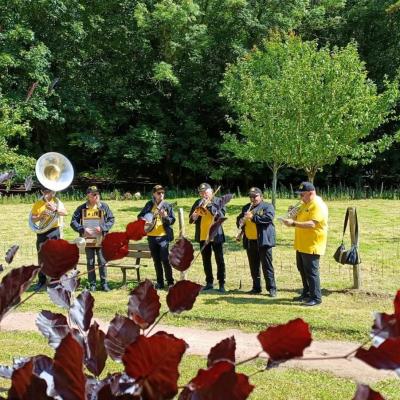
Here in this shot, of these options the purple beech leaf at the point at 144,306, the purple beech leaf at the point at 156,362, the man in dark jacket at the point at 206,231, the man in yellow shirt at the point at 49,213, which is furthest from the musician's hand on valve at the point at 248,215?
the purple beech leaf at the point at 156,362

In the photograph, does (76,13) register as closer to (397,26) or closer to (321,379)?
(397,26)

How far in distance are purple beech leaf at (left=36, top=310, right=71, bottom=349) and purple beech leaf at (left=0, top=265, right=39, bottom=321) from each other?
0.24 m

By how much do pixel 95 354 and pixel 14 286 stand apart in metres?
0.28

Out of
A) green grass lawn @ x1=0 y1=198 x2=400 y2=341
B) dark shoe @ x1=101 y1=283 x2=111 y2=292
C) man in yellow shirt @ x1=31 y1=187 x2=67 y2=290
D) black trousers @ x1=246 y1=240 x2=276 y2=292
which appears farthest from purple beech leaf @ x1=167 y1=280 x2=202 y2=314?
man in yellow shirt @ x1=31 y1=187 x2=67 y2=290

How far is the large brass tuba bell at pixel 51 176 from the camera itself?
1023 centimetres

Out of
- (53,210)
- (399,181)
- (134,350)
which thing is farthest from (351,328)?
(399,181)

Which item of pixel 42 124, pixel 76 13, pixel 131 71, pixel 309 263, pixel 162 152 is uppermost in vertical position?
pixel 76 13

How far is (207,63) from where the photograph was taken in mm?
30812

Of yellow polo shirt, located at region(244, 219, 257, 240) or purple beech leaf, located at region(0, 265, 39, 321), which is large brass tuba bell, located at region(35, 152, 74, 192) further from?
purple beech leaf, located at region(0, 265, 39, 321)

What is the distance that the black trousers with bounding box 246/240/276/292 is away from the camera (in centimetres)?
934

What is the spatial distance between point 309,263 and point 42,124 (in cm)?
2475

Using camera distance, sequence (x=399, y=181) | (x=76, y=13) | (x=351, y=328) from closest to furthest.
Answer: (x=351, y=328) < (x=76, y=13) < (x=399, y=181)

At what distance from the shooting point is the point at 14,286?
1.33 m

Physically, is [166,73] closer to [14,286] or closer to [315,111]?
[315,111]
